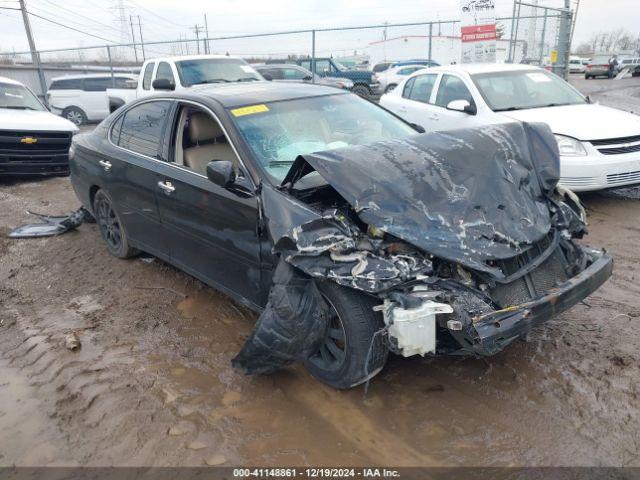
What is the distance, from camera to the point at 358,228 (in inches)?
116

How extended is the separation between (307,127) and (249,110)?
450 millimetres

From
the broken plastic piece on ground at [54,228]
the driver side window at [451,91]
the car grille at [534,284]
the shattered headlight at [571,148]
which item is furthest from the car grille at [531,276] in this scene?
the broken plastic piece on ground at [54,228]

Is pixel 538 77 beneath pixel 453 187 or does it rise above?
above

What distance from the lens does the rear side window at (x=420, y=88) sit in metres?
8.11

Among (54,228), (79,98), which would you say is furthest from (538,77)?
(79,98)

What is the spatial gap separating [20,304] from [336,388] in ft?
10.3

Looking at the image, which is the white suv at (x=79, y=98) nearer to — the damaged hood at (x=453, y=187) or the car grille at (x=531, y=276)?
the damaged hood at (x=453, y=187)

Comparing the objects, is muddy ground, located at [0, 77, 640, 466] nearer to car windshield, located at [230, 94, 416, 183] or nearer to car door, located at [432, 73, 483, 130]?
car windshield, located at [230, 94, 416, 183]

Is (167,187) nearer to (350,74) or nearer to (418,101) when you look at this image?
(418,101)

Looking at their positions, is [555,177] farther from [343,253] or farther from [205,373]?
[205,373]

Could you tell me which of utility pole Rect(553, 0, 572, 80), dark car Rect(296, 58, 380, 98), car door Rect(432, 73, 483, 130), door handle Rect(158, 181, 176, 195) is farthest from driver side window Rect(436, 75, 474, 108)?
dark car Rect(296, 58, 380, 98)

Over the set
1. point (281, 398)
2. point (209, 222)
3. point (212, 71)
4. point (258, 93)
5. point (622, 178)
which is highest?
point (258, 93)

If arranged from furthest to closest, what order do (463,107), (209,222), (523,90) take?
(523,90) < (463,107) < (209,222)

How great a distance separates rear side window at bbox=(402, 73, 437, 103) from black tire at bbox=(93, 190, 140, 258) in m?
5.12
